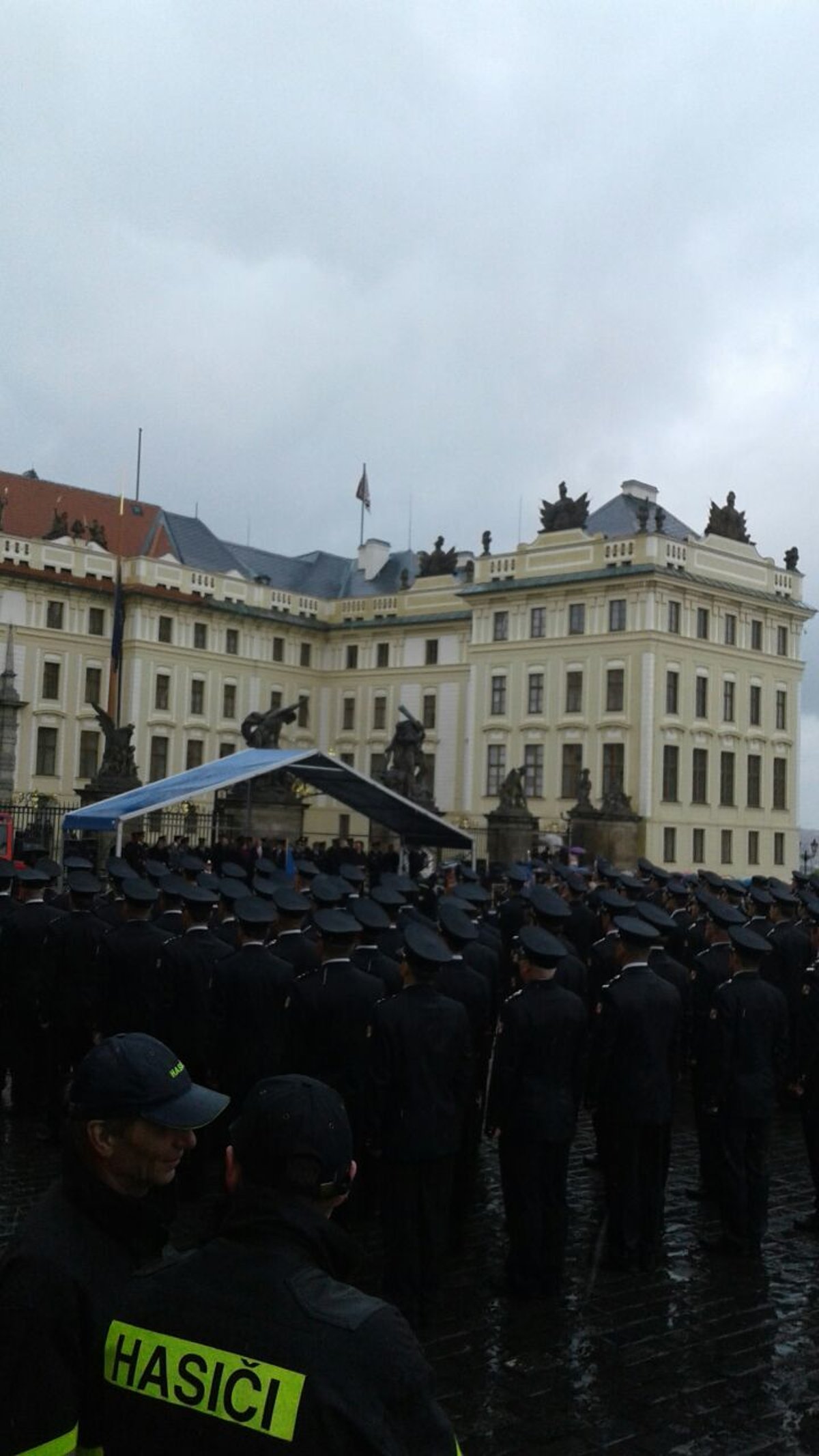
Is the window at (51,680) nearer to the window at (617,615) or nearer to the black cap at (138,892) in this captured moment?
the window at (617,615)

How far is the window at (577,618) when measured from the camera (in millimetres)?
53375

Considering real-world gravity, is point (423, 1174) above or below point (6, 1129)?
above

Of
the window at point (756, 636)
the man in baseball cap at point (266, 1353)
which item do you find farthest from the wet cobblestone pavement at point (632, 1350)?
the window at point (756, 636)

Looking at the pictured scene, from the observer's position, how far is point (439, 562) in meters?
62.6

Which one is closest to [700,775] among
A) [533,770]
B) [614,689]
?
[614,689]

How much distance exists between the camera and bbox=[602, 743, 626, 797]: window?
170ft

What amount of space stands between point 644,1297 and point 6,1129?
219 inches

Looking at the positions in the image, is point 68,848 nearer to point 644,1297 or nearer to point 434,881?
point 434,881

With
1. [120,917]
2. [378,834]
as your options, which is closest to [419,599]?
[378,834]

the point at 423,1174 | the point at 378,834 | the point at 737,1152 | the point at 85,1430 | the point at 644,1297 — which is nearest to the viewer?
the point at 85,1430

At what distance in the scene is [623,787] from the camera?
169 ft

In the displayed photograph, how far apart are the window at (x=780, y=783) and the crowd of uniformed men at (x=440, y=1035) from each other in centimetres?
4638

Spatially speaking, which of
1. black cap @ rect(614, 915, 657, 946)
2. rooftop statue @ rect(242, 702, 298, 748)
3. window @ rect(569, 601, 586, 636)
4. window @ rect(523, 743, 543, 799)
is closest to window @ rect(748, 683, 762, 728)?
window @ rect(569, 601, 586, 636)

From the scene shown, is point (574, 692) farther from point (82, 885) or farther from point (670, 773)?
point (82, 885)
